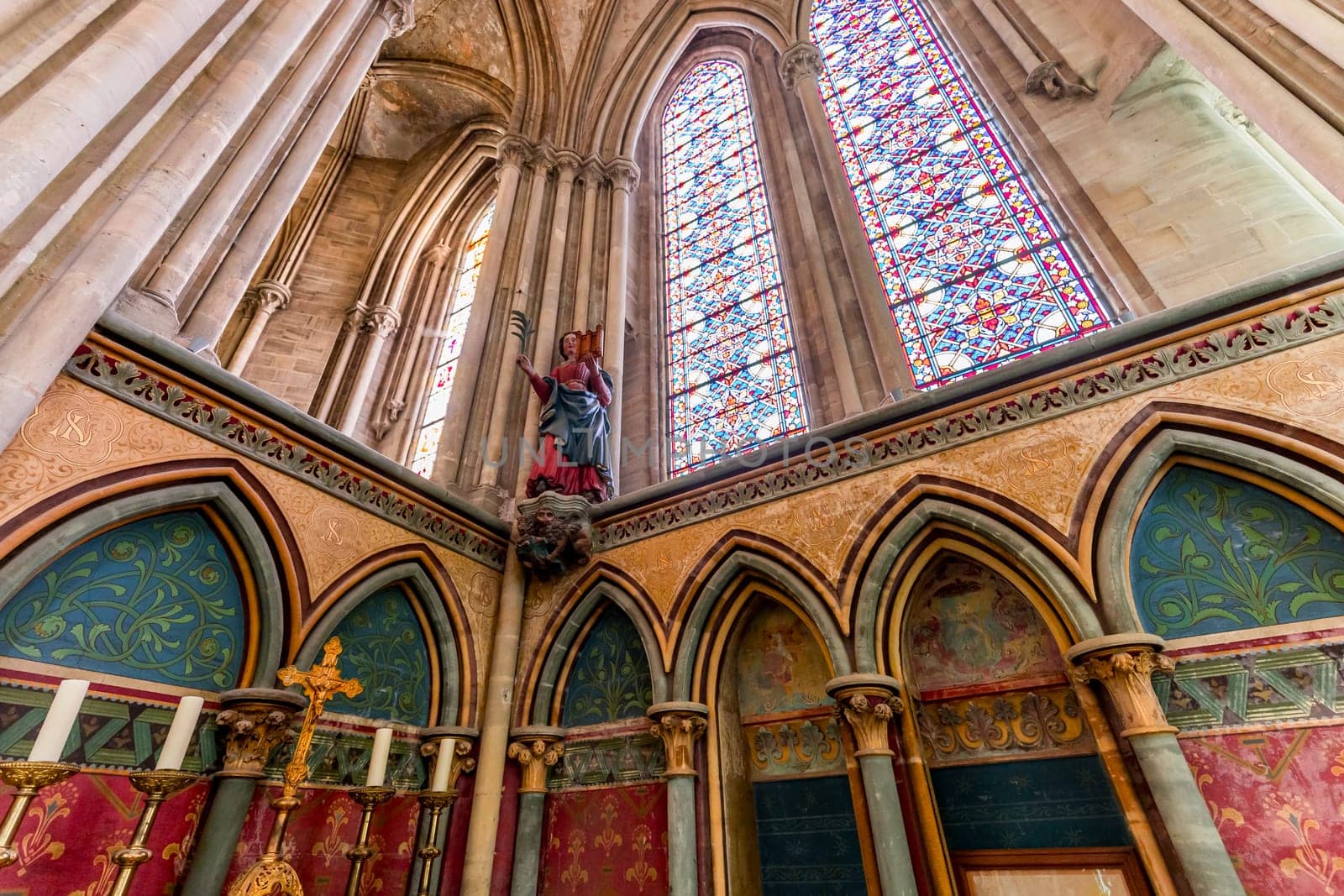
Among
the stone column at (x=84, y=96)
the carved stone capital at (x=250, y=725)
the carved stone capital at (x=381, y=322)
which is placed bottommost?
the carved stone capital at (x=250, y=725)

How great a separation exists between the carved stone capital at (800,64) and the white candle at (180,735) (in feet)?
27.3

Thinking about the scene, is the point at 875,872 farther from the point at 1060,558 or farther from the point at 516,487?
the point at 516,487

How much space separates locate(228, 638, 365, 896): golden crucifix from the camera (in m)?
2.71

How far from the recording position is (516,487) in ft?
19.2

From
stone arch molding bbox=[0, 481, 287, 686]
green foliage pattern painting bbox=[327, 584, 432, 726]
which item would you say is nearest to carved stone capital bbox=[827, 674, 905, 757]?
green foliage pattern painting bbox=[327, 584, 432, 726]

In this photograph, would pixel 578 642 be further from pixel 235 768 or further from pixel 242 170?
pixel 242 170

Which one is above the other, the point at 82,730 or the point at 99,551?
the point at 99,551

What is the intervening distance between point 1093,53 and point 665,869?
7.33 meters

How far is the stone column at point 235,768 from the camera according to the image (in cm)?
301

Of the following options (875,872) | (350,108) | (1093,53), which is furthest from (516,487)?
(350,108)

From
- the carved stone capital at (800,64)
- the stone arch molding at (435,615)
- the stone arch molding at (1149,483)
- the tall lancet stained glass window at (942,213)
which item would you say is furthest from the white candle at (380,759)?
the carved stone capital at (800,64)

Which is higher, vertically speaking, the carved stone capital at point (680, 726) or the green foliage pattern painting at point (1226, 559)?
the green foliage pattern painting at point (1226, 559)

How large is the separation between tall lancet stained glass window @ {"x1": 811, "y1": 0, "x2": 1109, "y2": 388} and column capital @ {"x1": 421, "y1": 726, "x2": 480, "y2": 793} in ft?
14.0

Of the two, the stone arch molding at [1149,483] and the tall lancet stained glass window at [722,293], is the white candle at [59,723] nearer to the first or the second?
the stone arch molding at [1149,483]
